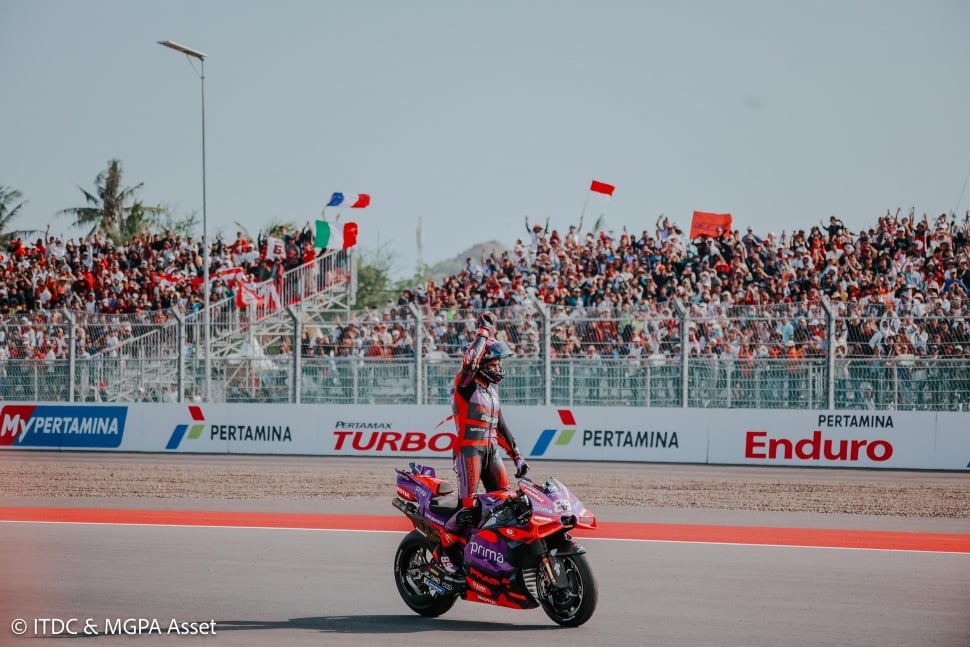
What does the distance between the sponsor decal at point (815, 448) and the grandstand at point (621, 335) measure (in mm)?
816

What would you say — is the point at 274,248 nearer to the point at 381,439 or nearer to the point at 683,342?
the point at 381,439

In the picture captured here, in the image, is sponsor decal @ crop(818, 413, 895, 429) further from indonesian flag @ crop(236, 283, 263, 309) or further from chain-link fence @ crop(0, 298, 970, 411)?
indonesian flag @ crop(236, 283, 263, 309)

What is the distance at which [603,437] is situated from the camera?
21453 millimetres

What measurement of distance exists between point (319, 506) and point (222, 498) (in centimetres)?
169

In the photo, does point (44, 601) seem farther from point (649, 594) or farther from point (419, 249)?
point (419, 249)

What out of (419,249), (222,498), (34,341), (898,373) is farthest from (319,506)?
(419,249)

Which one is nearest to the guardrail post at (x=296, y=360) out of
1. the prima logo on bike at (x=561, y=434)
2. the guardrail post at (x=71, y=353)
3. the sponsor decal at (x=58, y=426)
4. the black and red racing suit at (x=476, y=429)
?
the sponsor decal at (x=58, y=426)

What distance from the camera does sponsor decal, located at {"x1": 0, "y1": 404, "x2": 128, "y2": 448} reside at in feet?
78.9

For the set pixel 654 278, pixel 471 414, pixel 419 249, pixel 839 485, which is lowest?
pixel 839 485

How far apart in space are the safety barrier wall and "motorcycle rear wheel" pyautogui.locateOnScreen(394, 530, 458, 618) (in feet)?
31.3

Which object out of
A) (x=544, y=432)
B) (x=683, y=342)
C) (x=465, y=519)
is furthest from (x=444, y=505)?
(x=544, y=432)

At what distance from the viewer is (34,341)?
2477cm

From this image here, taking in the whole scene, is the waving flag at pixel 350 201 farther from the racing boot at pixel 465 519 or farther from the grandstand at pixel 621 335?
the racing boot at pixel 465 519

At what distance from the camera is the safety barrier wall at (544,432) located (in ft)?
65.8
